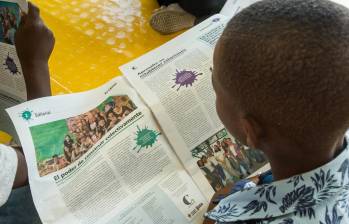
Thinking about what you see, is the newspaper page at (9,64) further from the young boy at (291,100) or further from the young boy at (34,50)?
the young boy at (291,100)

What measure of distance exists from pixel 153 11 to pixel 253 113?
675 millimetres

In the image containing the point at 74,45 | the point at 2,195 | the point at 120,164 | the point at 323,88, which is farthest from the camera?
the point at 74,45

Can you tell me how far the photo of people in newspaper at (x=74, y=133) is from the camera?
0.72 m

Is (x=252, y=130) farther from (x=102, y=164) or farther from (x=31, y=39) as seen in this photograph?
(x=31, y=39)

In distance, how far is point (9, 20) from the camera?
2.48ft

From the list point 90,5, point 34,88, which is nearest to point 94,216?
point 34,88

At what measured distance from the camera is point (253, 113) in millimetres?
433

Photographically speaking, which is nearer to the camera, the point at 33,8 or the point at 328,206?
the point at 328,206

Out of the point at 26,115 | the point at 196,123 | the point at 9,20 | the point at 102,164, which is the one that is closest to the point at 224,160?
the point at 196,123

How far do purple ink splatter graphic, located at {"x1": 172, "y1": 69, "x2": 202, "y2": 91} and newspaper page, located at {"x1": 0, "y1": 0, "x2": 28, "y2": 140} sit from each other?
0.29m

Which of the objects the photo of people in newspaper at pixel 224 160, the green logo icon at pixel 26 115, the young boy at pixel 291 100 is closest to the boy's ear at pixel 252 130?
the young boy at pixel 291 100

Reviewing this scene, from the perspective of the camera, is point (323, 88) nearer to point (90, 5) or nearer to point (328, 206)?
point (328, 206)

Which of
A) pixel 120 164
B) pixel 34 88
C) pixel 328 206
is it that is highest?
pixel 34 88

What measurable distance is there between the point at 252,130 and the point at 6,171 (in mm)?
371
